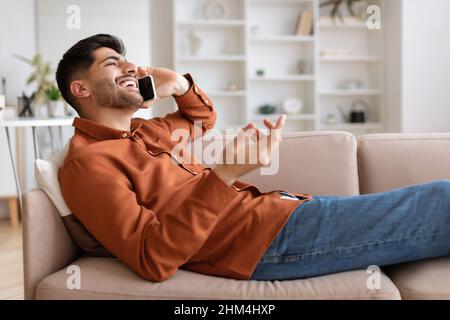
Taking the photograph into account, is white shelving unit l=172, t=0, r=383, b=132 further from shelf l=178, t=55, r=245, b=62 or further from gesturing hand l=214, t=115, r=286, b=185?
gesturing hand l=214, t=115, r=286, b=185

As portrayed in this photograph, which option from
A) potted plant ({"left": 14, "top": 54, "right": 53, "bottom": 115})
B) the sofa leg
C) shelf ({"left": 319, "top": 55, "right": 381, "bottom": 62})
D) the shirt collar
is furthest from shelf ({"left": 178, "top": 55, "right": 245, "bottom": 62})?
the shirt collar

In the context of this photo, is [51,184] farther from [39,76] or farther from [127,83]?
[39,76]

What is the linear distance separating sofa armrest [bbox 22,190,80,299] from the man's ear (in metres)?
0.36

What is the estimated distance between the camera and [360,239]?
1390mm

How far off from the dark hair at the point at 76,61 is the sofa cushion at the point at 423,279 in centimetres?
105

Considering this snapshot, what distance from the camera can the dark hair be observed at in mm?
1659

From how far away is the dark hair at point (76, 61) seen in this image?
1.66 metres

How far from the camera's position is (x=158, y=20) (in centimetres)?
479

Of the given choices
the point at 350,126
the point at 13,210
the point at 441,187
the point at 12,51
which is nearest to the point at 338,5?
the point at 350,126

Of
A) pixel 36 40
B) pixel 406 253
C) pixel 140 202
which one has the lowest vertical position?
pixel 406 253

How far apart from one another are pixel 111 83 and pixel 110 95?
0.12ft

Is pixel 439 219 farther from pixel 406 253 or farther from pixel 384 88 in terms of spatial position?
pixel 384 88

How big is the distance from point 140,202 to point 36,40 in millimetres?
3493
